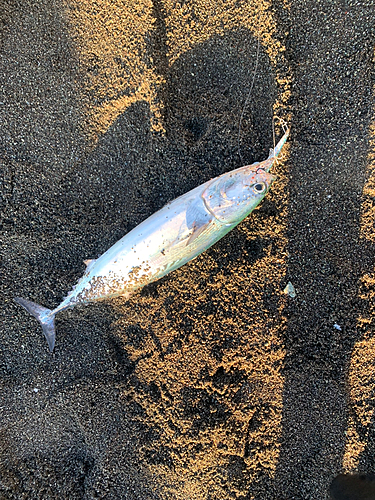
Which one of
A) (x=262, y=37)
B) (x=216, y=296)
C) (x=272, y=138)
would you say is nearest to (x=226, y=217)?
(x=216, y=296)

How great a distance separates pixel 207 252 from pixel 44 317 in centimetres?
154

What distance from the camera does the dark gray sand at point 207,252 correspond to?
97.2 inches

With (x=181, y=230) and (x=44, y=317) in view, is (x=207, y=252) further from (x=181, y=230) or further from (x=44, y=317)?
(x=44, y=317)

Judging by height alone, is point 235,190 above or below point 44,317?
above

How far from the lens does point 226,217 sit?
2.42 metres

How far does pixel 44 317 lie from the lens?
2566 millimetres

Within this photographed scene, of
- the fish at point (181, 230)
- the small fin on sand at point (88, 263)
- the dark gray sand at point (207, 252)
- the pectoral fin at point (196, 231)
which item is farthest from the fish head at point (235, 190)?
the small fin on sand at point (88, 263)

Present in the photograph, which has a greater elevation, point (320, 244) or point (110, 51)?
point (110, 51)

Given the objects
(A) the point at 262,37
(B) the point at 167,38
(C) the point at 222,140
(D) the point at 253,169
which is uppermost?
(B) the point at 167,38

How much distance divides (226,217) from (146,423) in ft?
6.12

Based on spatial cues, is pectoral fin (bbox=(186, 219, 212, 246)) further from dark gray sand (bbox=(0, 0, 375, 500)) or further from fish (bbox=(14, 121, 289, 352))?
dark gray sand (bbox=(0, 0, 375, 500))

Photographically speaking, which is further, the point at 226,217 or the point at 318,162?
the point at 318,162

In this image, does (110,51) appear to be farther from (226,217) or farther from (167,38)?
(226,217)

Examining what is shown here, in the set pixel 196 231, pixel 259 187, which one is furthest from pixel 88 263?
pixel 259 187
